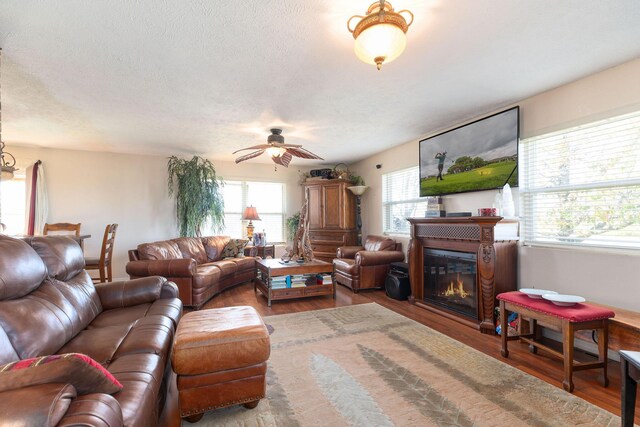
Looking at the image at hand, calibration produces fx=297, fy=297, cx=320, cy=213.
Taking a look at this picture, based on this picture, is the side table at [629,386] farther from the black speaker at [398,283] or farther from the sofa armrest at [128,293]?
the sofa armrest at [128,293]

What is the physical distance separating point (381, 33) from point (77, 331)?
264cm

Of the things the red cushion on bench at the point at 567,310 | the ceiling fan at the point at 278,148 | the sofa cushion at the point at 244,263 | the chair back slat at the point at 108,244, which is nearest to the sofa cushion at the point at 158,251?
the chair back slat at the point at 108,244

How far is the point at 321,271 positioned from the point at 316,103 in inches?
91.0

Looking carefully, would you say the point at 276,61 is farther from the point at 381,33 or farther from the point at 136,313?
the point at 136,313

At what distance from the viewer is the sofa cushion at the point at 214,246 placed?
5.36 meters

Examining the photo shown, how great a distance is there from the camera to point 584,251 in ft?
8.89

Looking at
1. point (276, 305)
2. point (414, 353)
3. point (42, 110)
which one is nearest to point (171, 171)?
point (42, 110)

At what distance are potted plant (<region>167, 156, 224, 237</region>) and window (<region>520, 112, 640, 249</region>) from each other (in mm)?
4996

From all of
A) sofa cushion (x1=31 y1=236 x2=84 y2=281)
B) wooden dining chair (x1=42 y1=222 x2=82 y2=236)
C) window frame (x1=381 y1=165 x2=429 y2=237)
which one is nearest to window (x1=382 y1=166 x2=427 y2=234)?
window frame (x1=381 y1=165 x2=429 y2=237)

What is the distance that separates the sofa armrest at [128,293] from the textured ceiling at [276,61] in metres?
1.86

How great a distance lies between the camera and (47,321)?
168 cm

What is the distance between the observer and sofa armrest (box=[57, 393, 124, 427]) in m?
0.85

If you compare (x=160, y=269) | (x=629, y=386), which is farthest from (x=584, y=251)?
(x=160, y=269)

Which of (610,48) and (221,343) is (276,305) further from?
(610,48)
